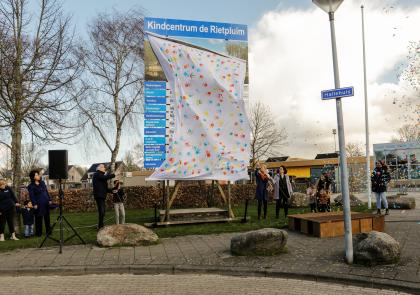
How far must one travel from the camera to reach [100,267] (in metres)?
7.72

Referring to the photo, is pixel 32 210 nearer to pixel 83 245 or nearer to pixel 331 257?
pixel 83 245

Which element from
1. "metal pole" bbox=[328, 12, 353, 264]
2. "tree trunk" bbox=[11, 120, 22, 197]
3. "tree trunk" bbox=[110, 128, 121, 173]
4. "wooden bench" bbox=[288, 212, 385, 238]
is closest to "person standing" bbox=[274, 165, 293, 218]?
"wooden bench" bbox=[288, 212, 385, 238]

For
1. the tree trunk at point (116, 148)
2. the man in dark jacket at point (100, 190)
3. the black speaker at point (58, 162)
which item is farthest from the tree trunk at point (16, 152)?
the tree trunk at point (116, 148)

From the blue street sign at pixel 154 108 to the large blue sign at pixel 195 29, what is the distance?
2265 millimetres

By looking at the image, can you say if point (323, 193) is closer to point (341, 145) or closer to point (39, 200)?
point (341, 145)

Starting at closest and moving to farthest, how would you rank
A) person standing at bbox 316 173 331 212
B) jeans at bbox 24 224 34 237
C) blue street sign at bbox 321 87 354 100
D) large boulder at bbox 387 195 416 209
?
1. blue street sign at bbox 321 87 354 100
2. jeans at bbox 24 224 34 237
3. person standing at bbox 316 173 331 212
4. large boulder at bbox 387 195 416 209

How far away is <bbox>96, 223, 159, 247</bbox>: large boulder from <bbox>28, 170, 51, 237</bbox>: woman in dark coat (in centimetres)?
328

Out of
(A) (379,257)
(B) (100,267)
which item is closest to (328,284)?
(A) (379,257)

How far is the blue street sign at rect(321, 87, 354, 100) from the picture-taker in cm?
735

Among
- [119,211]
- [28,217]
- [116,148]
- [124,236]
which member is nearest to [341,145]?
[124,236]

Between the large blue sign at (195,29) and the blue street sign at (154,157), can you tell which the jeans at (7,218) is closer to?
the blue street sign at (154,157)

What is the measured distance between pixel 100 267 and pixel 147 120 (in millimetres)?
6647

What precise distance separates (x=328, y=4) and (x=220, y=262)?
5.14 m

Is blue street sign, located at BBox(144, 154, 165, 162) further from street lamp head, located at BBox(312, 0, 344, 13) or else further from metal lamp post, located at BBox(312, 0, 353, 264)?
street lamp head, located at BBox(312, 0, 344, 13)
